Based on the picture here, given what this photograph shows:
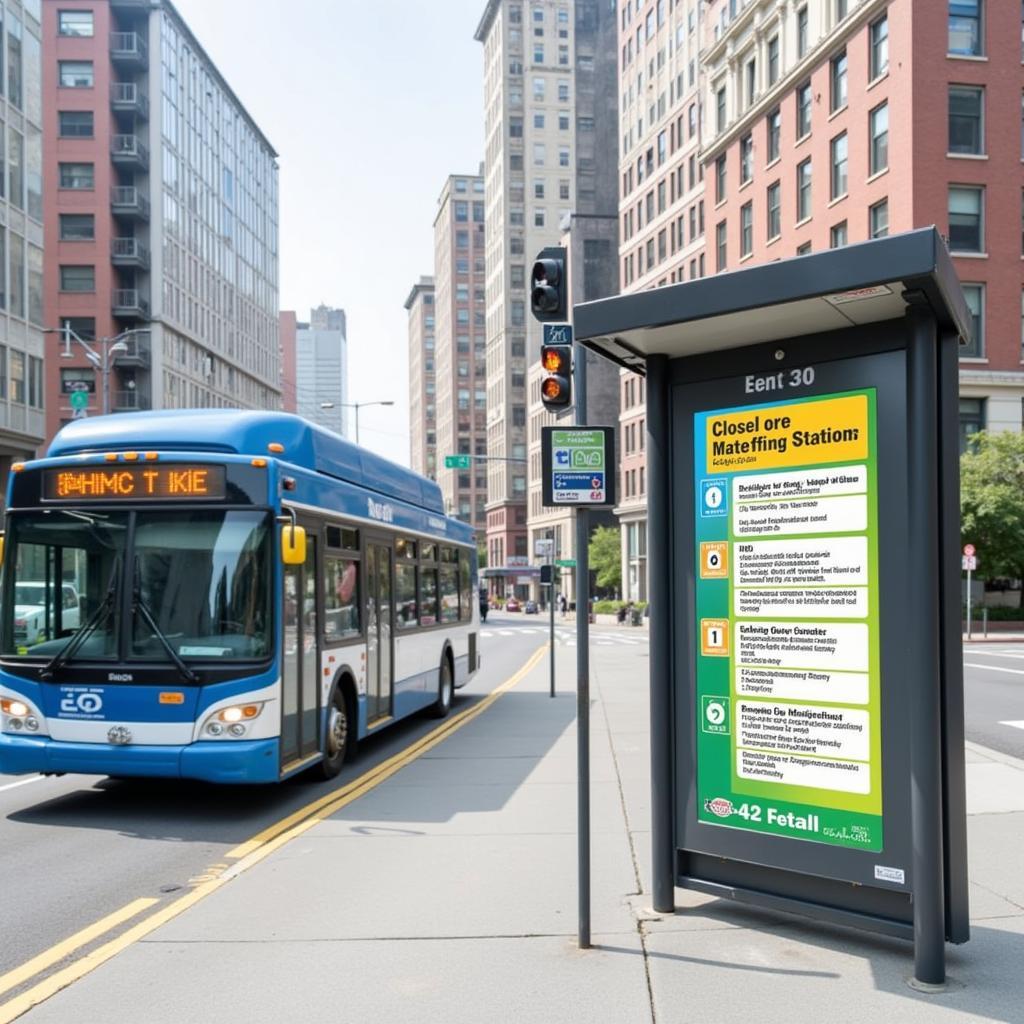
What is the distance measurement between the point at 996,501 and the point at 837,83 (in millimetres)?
18487

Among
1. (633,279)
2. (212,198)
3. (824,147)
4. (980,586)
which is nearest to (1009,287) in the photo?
(824,147)

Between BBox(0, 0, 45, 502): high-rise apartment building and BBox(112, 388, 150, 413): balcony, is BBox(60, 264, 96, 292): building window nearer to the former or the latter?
BBox(112, 388, 150, 413): balcony

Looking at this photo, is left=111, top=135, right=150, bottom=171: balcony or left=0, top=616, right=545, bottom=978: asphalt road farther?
left=111, top=135, right=150, bottom=171: balcony

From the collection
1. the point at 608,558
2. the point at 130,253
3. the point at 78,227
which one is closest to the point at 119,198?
the point at 78,227

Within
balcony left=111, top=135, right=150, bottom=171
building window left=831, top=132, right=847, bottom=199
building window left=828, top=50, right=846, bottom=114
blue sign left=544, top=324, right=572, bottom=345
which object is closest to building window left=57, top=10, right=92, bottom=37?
balcony left=111, top=135, right=150, bottom=171

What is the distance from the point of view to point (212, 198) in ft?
294

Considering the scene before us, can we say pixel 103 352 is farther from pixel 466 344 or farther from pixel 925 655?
pixel 466 344

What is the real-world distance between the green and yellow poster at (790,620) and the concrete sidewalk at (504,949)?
0.63 meters

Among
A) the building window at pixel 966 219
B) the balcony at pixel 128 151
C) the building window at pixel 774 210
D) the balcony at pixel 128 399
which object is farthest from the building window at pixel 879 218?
the balcony at pixel 128 151

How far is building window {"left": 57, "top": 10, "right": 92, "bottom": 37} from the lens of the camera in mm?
74250

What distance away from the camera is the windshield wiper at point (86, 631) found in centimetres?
912

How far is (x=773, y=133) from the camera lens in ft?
174

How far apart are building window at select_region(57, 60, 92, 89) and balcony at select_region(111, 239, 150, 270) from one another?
32.8 ft

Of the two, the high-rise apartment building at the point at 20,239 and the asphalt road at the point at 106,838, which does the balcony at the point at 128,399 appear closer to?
the high-rise apartment building at the point at 20,239
